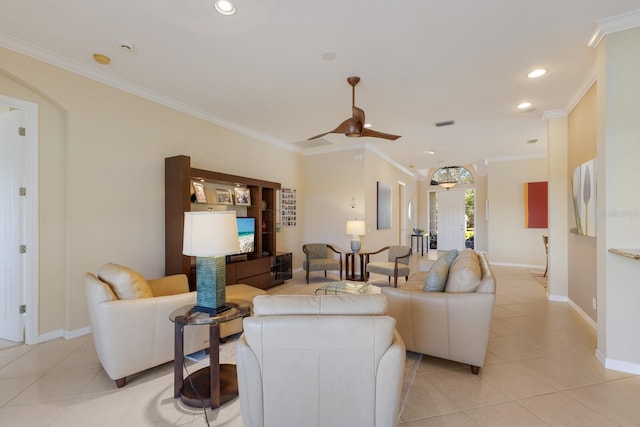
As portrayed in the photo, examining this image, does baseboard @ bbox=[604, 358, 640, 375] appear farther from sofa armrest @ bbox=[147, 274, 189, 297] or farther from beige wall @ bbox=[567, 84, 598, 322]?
sofa armrest @ bbox=[147, 274, 189, 297]

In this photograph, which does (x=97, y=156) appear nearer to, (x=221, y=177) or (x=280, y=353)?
(x=221, y=177)

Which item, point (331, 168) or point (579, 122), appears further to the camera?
point (331, 168)

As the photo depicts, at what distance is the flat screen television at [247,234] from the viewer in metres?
4.73

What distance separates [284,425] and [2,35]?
12.7 ft

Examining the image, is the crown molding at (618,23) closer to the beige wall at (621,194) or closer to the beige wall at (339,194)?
the beige wall at (621,194)

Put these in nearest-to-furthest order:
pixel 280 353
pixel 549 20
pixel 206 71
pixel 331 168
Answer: pixel 280 353
pixel 549 20
pixel 206 71
pixel 331 168

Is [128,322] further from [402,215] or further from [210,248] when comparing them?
[402,215]

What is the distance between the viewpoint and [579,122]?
387 cm

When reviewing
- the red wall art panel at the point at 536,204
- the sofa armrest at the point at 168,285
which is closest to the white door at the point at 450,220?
the red wall art panel at the point at 536,204

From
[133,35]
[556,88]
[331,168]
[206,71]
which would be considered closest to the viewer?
[133,35]

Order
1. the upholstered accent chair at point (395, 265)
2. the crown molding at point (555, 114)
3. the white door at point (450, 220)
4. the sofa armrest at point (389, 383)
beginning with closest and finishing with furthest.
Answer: the sofa armrest at point (389, 383)
the crown molding at point (555, 114)
the upholstered accent chair at point (395, 265)
the white door at point (450, 220)

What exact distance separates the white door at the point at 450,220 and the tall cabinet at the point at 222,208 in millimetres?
7229

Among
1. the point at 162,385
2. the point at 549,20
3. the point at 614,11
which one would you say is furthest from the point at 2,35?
the point at 614,11

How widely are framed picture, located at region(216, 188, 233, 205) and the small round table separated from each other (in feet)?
8.11
